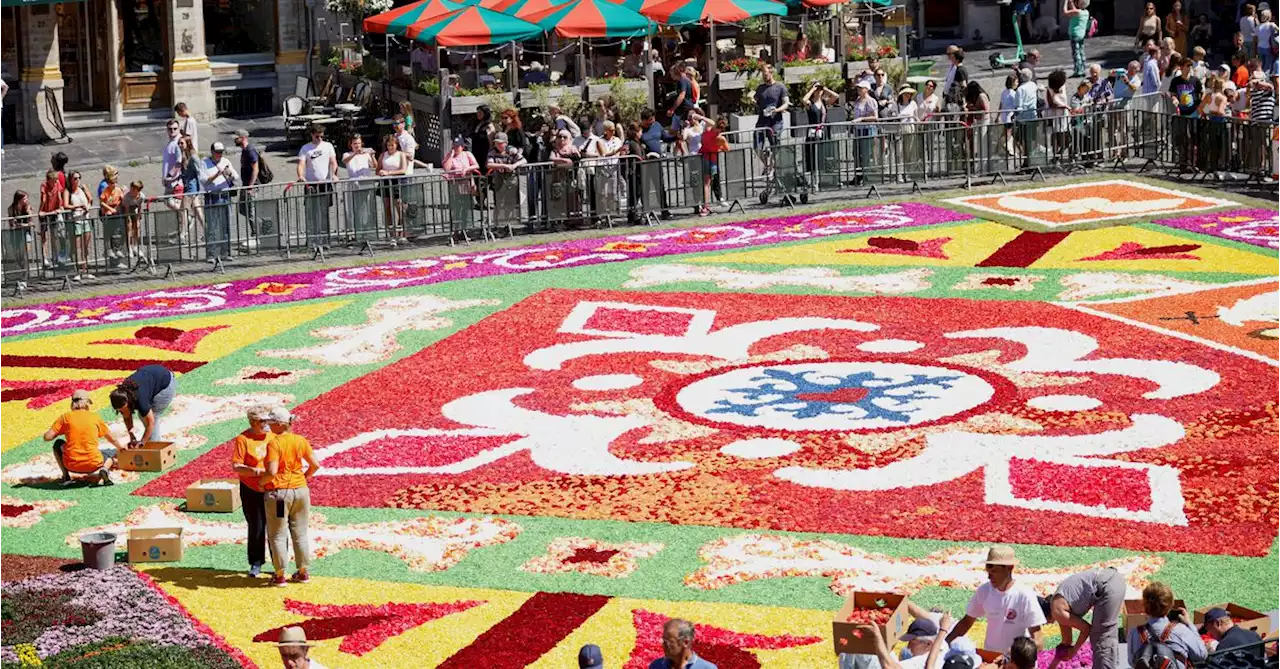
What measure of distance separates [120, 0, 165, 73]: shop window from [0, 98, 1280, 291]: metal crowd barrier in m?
14.8

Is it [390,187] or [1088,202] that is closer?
[390,187]

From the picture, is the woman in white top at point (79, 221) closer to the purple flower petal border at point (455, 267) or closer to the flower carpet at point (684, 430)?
the purple flower petal border at point (455, 267)

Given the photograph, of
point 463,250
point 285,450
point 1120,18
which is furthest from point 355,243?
point 1120,18

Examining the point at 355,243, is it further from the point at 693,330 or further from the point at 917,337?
the point at 917,337

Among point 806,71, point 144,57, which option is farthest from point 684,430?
point 144,57

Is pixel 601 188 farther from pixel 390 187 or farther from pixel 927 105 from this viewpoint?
pixel 927 105

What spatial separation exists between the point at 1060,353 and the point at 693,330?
15.7 feet

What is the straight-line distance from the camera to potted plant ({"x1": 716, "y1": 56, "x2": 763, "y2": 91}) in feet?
143

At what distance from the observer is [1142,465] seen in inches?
869

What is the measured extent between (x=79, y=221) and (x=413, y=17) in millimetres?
10944

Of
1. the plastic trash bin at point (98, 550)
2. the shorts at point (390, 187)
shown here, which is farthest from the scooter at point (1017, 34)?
the plastic trash bin at point (98, 550)

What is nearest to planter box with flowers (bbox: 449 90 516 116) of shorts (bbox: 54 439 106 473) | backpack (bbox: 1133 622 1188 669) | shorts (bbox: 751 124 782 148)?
shorts (bbox: 751 124 782 148)

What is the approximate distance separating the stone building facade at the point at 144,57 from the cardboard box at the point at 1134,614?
34.7 m

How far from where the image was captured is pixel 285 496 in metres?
19.3
